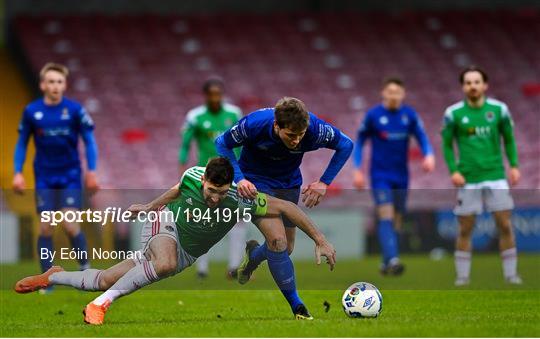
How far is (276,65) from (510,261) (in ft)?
43.2

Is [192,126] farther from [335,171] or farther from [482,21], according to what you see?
[482,21]

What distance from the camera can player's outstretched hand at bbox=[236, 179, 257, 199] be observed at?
8156 mm

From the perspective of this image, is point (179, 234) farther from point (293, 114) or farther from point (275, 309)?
point (275, 309)

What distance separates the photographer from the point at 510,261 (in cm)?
1237

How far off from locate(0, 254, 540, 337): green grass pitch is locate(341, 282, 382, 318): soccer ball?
3.8 inches

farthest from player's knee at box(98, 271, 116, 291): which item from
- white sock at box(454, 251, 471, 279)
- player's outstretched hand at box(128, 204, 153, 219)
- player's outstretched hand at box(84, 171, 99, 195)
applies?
white sock at box(454, 251, 471, 279)

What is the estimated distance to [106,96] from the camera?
2373cm

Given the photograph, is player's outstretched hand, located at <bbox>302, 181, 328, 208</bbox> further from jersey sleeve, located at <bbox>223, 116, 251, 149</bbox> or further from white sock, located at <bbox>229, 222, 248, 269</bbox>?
white sock, located at <bbox>229, 222, 248, 269</bbox>

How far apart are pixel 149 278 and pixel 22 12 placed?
1818cm

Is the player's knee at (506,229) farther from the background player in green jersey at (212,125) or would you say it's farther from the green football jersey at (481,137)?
the background player in green jersey at (212,125)

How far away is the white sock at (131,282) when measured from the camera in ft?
26.6

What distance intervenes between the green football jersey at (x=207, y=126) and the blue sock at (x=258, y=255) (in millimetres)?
4970

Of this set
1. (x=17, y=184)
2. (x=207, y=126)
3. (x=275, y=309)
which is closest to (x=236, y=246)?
(x=207, y=126)

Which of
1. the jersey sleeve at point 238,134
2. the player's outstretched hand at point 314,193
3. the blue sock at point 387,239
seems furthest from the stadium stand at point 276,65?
the player's outstretched hand at point 314,193
